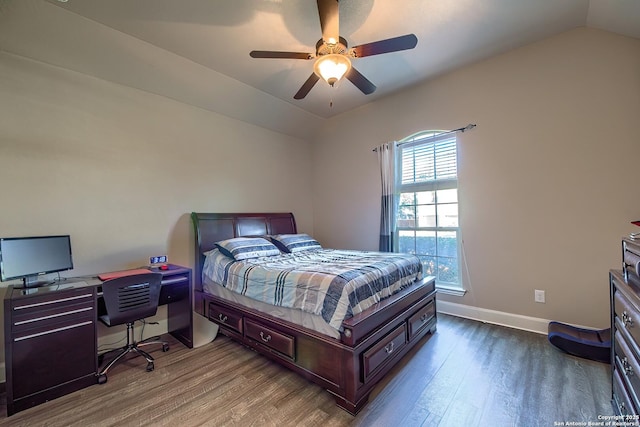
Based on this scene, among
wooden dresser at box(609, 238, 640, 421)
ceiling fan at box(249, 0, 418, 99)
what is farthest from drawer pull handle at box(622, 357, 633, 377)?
ceiling fan at box(249, 0, 418, 99)

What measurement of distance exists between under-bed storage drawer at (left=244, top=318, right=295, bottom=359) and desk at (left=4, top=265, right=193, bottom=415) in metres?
1.26

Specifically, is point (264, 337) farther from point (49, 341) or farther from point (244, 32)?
point (244, 32)

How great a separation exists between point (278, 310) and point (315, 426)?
0.86 metres

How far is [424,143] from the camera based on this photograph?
3666 millimetres

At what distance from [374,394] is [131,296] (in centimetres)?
222

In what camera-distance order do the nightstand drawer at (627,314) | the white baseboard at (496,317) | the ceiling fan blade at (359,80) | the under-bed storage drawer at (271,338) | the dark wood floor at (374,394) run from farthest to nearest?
the white baseboard at (496,317), the ceiling fan blade at (359,80), the under-bed storage drawer at (271,338), the dark wood floor at (374,394), the nightstand drawer at (627,314)

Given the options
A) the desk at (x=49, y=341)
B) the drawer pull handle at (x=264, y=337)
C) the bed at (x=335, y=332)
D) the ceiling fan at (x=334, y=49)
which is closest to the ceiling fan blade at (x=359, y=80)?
the ceiling fan at (x=334, y=49)

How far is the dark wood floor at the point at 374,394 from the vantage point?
5.66 ft

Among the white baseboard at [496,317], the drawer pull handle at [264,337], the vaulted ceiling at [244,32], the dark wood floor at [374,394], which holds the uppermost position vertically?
the vaulted ceiling at [244,32]

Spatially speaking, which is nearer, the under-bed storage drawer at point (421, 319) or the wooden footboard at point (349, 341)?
the wooden footboard at point (349, 341)

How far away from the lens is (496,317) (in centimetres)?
309

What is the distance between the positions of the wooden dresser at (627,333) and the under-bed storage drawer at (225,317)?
8.87 ft

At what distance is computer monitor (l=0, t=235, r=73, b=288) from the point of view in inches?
80.7

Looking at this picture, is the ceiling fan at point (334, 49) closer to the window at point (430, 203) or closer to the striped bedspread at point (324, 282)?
the striped bedspread at point (324, 282)
